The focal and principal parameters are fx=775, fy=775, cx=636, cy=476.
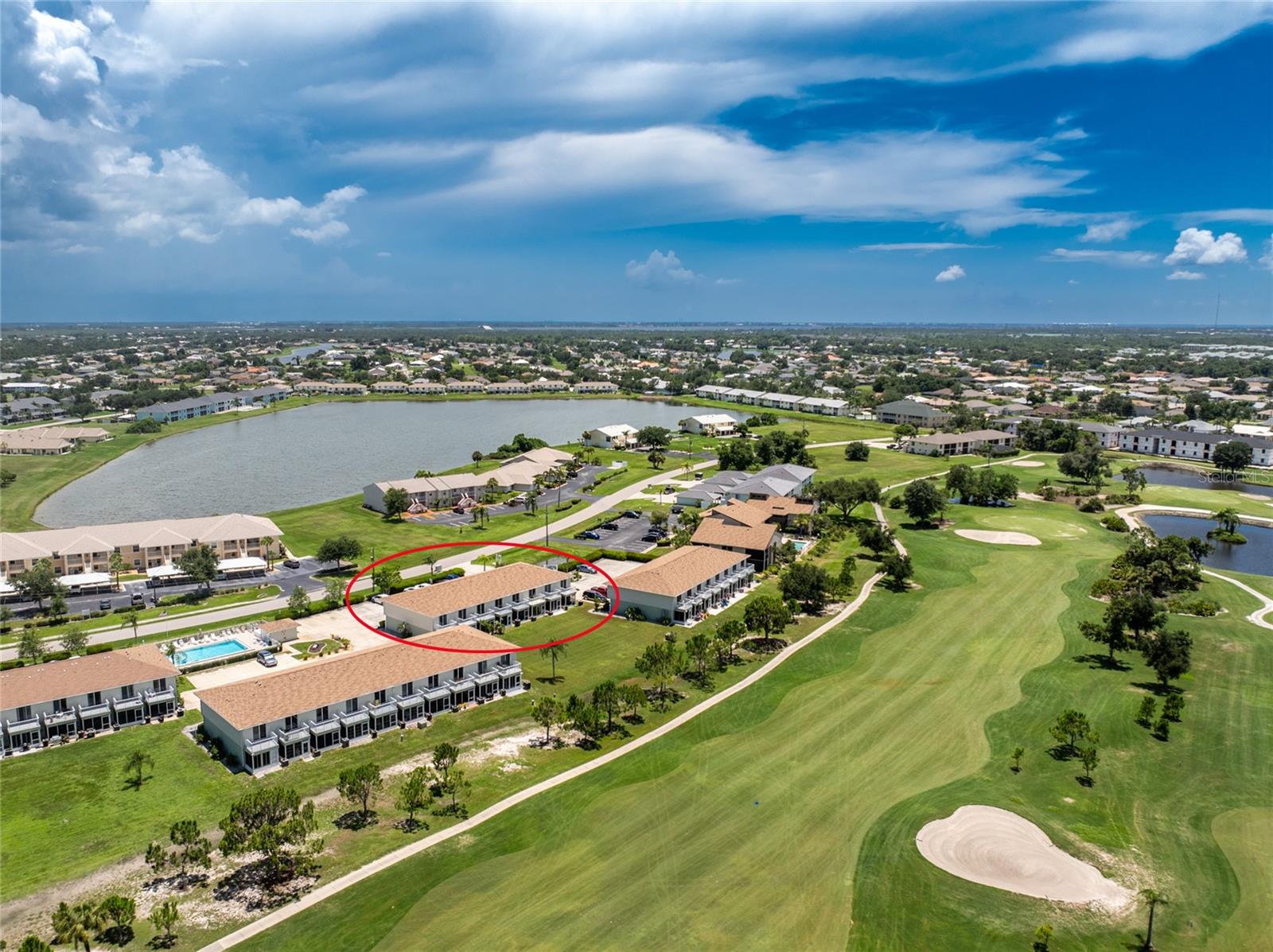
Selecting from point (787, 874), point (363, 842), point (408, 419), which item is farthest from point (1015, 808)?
point (408, 419)

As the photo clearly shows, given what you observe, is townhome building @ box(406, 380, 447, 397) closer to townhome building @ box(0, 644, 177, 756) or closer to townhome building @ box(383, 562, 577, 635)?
townhome building @ box(383, 562, 577, 635)

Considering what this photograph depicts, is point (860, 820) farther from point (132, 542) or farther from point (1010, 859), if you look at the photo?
point (132, 542)

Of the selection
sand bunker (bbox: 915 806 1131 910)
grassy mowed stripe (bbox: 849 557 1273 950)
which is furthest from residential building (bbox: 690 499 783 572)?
sand bunker (bbox: 915 806 1131 910)

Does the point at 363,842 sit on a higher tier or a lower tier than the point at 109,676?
lower

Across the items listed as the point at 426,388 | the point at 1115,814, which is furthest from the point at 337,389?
the point at 1115,814

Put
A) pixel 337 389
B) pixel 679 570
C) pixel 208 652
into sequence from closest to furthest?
pixel 208 652 < pixel 679 570 < pixel 337 389

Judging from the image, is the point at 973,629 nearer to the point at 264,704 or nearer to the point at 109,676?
the point at 264,704
